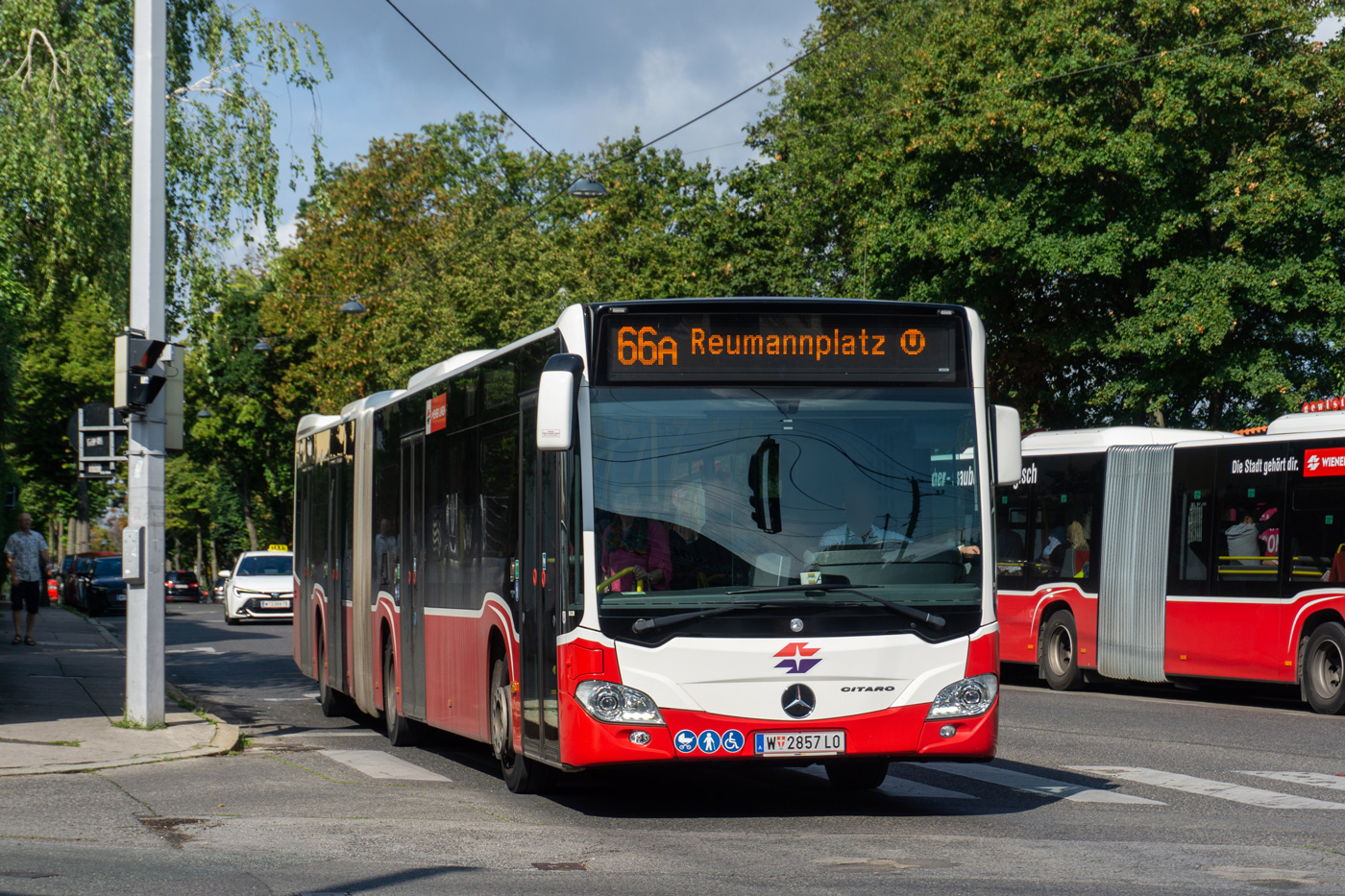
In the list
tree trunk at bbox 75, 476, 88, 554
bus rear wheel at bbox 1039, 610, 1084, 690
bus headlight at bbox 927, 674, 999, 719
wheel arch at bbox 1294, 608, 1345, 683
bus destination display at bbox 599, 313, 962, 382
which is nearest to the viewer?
bus headlight at bbox 927, 674, 999, 719

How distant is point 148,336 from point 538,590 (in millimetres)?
5526

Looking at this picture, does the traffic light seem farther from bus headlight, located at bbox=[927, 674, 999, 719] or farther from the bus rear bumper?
bus headlight, located at bbox=[927, 674, 999, 719]

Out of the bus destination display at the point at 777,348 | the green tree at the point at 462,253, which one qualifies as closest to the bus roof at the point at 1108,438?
the bus destination display at the point at 777,348

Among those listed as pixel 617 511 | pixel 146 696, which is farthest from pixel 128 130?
pixel 617 511

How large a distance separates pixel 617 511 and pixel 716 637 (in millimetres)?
804

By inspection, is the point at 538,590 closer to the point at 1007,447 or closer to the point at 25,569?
the point at 1007,447

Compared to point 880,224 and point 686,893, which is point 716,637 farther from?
point 880,224

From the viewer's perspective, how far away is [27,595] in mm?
26391

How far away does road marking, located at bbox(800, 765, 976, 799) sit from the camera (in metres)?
10.5

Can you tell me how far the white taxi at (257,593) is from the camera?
39.2 metres

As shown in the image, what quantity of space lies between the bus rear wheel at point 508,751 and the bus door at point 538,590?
364 millimetres

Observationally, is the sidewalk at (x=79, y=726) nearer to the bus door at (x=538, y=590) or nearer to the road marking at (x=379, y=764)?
the road marking at (x=379, y=764)

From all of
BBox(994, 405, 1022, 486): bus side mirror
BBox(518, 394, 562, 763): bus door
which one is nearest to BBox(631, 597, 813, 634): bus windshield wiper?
BBox(518, 394, 562, 763): bus door

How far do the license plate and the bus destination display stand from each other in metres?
1.84
